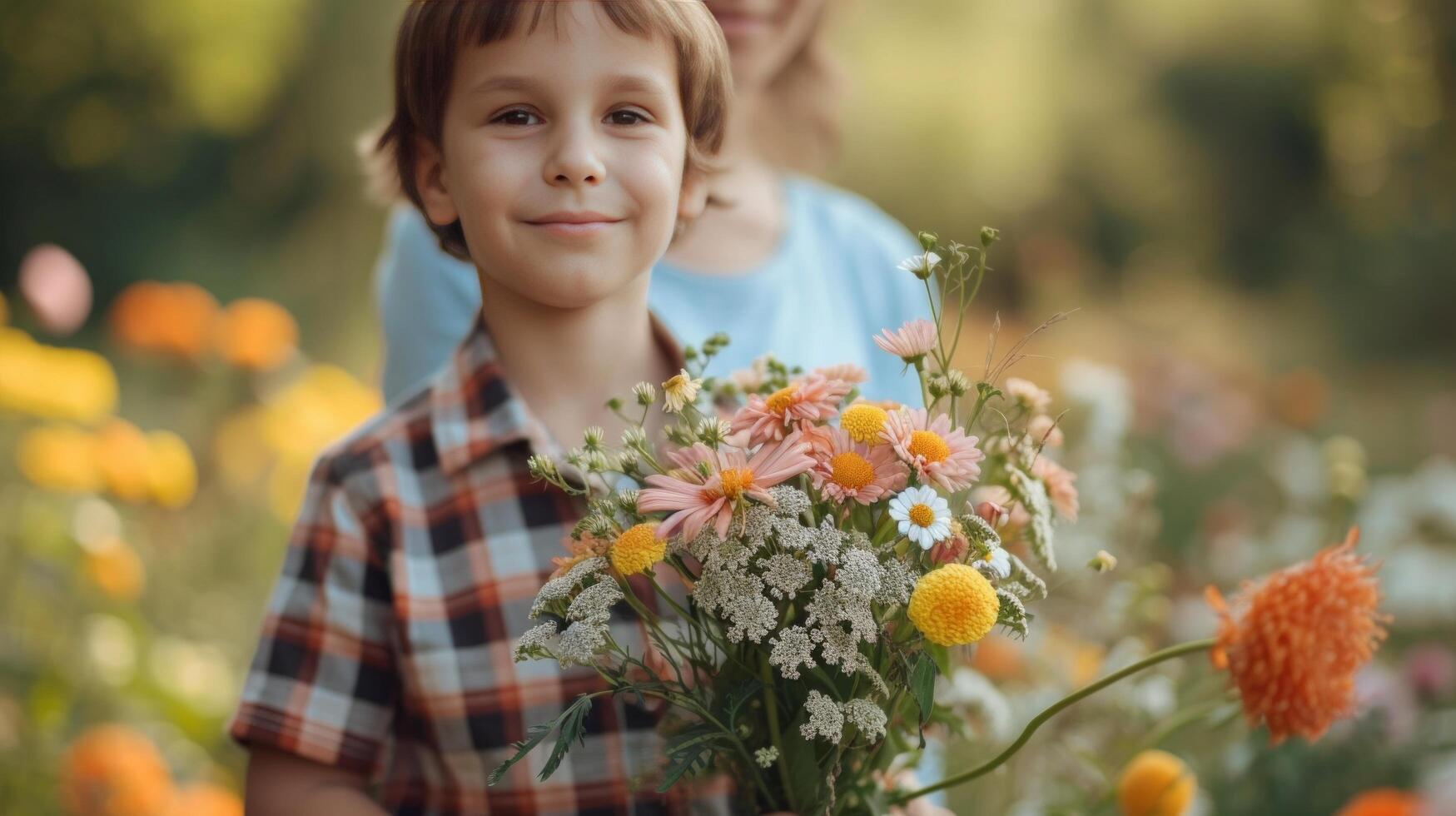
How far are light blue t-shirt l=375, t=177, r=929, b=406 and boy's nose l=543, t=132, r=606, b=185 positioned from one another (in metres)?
0.53

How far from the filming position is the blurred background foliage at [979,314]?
1688 millimetres

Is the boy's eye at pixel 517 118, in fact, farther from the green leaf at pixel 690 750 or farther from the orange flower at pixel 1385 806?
the orange flower at pixel 1385 806

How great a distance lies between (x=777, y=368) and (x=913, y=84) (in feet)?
10.3

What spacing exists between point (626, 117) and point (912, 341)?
0.21 meters

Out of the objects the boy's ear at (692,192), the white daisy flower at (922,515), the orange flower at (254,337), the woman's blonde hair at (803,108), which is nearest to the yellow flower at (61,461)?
the orange flower at (254,337)

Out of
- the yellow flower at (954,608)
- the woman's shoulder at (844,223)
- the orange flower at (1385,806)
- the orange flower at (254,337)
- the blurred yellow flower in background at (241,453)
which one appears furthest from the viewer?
the blurred yellow flower in background at (241,453)

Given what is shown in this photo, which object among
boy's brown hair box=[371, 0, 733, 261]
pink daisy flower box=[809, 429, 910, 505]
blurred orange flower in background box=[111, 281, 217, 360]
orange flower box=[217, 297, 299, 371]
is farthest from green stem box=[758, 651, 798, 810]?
blurred orange flower in background box=[111, 281, 217, 360]

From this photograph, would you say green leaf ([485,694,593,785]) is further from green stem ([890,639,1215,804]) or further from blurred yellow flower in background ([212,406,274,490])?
blurred yellow flower in background ([212,406,274,490])

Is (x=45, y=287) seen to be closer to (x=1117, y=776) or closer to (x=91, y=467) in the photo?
(x=91, y=467)

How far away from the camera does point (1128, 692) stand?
50.8 inches

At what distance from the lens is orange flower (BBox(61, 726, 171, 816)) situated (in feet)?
5.07

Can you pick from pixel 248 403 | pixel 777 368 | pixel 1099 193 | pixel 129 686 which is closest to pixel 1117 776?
pixel 777 368

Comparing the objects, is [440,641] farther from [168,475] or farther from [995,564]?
[168,475]

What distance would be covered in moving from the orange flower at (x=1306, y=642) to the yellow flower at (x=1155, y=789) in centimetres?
29
